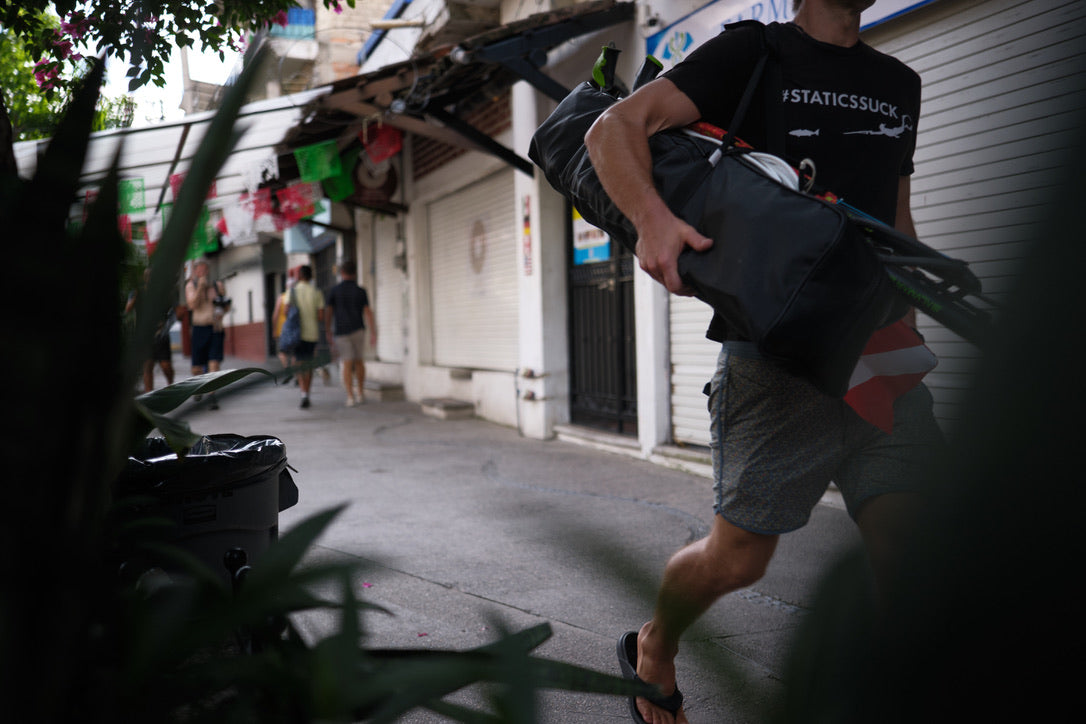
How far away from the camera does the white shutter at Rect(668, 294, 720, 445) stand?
6055 mm

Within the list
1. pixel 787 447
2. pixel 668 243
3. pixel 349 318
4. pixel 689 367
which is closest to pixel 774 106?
pixel 668 243

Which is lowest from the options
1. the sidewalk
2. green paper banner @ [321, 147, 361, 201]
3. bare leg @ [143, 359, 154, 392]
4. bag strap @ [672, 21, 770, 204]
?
the sidewalk

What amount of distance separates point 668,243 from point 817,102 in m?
0.54

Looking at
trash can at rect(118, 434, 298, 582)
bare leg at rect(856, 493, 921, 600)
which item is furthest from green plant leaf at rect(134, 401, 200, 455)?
bare leg at rect(856, 493, 921, 600)

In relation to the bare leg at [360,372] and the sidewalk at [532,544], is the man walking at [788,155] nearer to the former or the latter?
the sidewalk at [532,544]

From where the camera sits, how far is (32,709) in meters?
0.49

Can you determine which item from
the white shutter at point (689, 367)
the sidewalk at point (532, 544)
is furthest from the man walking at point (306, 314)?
the white shutter at point (689, 367)

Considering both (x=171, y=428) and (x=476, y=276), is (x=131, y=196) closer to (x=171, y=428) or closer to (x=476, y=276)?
(x=171, y=428)

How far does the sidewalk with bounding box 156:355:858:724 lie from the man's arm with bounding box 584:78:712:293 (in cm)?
57

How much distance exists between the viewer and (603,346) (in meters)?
7.65

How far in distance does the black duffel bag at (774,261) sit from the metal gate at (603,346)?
530 centimetres

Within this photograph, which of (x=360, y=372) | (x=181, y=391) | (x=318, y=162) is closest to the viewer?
(x=181, y=391)

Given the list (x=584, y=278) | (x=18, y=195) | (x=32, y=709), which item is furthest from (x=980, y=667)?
Result: (x=584, y=278)

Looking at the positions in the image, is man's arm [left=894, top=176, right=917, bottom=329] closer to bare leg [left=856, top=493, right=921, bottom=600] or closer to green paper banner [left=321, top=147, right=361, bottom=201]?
bare leg [left=856, top=493, right=921, bottom=600]
